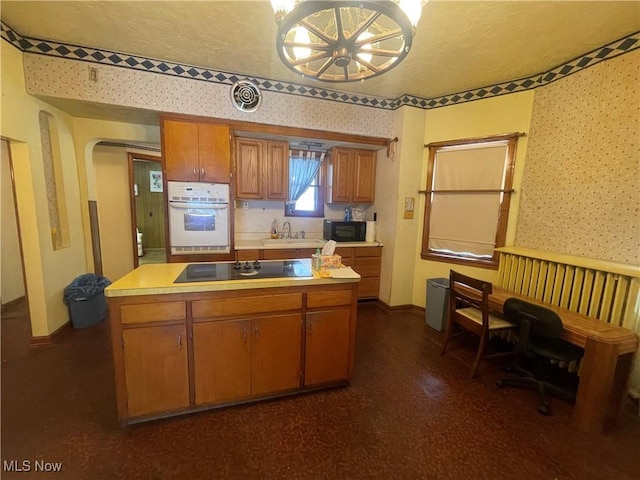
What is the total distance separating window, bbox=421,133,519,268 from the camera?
3.09 metres

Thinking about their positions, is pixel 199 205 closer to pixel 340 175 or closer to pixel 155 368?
pixel 155 368

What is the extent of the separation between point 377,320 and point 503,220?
1934mm

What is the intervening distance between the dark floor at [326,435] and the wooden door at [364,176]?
8.31 ft

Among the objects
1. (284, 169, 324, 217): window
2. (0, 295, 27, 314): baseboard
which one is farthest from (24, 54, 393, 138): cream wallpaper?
(0, 295, 27, 314): baseboard

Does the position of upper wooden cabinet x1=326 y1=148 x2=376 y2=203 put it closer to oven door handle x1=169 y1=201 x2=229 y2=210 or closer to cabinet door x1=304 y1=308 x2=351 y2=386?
oven door handle x1=169 y1=201 x2=229 y2=210

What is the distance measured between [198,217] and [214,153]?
2.48ft

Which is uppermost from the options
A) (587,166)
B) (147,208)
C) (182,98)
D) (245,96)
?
(245,96)

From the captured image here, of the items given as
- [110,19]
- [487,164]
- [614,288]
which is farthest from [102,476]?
[487,164]

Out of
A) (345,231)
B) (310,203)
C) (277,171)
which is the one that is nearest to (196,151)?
(277,171)

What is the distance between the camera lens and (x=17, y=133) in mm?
2322

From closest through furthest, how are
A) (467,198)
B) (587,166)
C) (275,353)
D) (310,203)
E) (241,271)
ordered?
(275,353), (241,271), (587,166), (467,198), (310,203)

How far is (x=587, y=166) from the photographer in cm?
241

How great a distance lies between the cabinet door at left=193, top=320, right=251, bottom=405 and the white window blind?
9.28ft

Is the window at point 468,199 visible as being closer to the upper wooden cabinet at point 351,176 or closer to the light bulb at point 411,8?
the upper wooden cabinet at point 351,176
